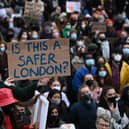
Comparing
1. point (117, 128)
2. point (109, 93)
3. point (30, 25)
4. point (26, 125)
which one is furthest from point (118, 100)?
point (30, 25)

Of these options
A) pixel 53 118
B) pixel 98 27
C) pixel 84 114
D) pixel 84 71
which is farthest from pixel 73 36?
pixel 53 118

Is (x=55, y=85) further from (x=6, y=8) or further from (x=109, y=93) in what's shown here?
(x=6, y=8)

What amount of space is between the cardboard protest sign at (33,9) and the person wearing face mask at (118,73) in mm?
4544

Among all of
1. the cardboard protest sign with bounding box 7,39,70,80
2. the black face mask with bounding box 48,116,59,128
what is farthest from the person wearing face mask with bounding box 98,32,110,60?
the black face mask with bounding box 48,116,59,128

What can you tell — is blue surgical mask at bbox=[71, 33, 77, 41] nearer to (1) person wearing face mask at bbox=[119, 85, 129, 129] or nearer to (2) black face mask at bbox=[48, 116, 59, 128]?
(1) person wearing face mask at bbox=[119, 85, 129, 129]

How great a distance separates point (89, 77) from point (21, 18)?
610 centimetres

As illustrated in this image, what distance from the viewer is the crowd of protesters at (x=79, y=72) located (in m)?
7.09

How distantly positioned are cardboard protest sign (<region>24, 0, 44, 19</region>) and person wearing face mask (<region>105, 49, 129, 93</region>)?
4.54 meters

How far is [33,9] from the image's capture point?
16.1 meters

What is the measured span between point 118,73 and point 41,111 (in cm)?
447

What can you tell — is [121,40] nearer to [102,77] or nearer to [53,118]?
[102,77]

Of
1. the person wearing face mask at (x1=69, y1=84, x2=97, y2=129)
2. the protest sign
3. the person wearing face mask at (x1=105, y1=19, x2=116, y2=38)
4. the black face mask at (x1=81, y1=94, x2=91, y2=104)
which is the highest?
the protest sign

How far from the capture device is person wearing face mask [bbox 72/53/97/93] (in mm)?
10531

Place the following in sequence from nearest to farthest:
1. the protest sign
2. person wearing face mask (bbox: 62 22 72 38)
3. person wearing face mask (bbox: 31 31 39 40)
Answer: the protest sign
person wearing face mask (bbox: 31 31 39 40)
person wearing face mask (bbox: 62 22 72 38)
